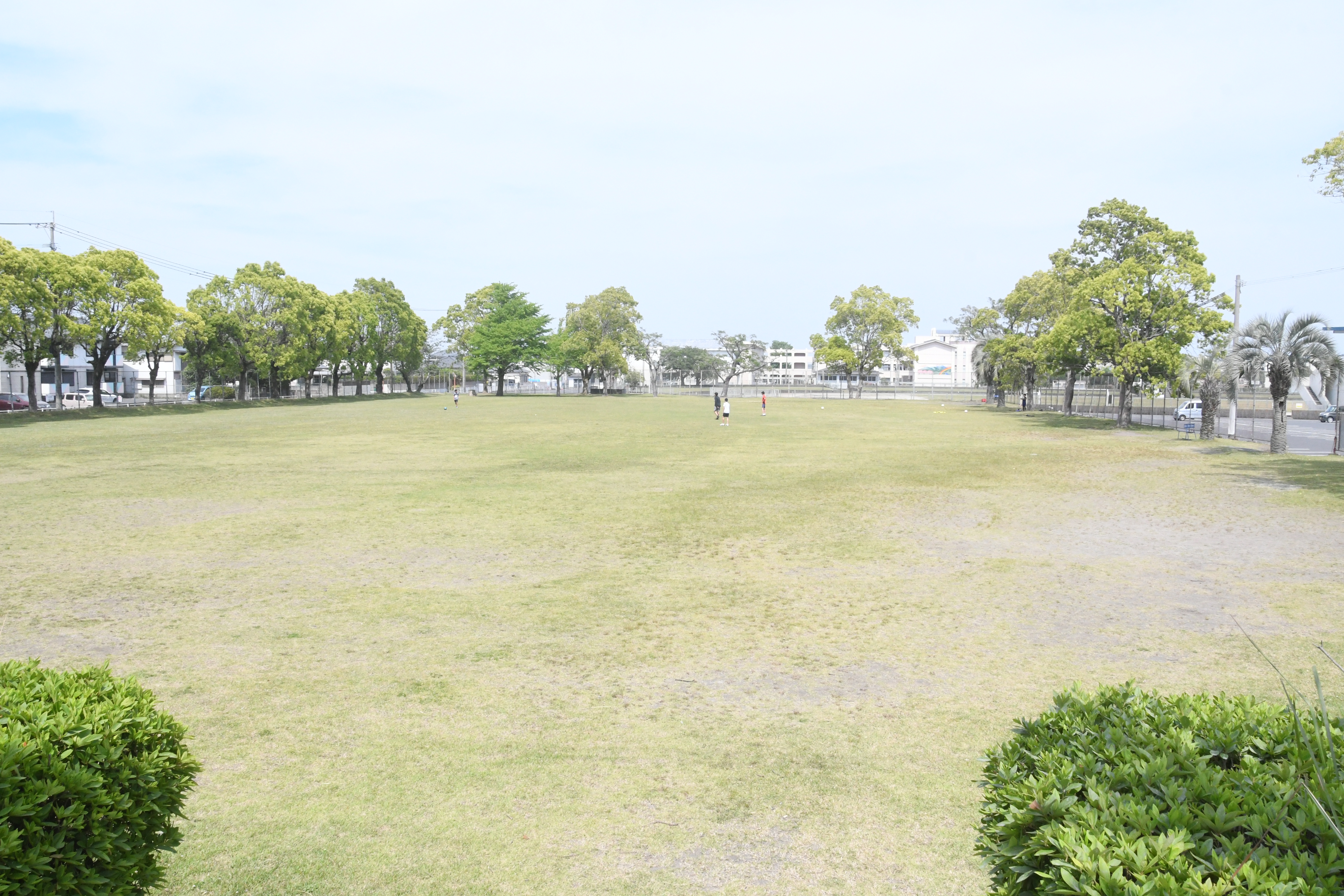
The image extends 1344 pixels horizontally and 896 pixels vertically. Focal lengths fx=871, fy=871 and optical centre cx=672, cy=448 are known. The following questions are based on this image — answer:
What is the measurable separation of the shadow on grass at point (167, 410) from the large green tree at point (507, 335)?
10868 mm

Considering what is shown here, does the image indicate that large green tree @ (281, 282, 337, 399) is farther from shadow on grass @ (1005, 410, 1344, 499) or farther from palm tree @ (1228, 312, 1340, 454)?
palm tree @ (1228, 312, 1340, 454)

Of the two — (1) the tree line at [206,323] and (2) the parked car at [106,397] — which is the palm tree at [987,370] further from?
(2) the parked car at [106,397]

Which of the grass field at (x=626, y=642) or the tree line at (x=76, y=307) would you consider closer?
the grass field at (x=626, y=642)

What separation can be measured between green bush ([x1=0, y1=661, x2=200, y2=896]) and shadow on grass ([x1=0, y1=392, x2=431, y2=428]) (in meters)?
41.4

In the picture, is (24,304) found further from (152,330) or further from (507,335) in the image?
(507,335)

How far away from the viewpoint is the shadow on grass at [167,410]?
4138 centimetres

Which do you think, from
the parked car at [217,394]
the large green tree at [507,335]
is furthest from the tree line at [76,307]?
the large green tree at [507,335]

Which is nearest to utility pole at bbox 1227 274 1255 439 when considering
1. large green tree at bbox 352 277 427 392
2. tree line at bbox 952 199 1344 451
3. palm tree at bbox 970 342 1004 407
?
tree line at bbox 952 199 1344 451

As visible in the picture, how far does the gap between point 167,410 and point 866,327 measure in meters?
61.0

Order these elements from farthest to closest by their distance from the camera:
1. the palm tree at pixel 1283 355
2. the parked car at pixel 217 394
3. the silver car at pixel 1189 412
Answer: the parked car at pixel 217 394 < the silver car at pixel 1189 412 < the palm tree at pixel 1283 355

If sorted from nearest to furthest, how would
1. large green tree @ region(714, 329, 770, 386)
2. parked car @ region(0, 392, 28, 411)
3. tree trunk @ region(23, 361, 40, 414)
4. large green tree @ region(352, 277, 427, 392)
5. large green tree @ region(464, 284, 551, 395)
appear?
tree trunk @ region(23, 361, 40, 414), parked car @ region(0, 392, 28, 411), large green tree @ region(352, 277, 427, 392), large green tree @ region(464, 284, 551, 395), large green tree @ region(714, 329, 770, 386)

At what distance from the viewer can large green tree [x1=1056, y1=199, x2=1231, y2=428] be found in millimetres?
36312

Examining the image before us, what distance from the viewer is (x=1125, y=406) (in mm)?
41406

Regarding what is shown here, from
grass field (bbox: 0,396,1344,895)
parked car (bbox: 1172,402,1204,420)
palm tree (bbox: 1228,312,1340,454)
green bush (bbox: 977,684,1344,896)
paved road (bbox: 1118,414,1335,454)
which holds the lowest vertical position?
grass field (bbox: 0,396,1344,895)
